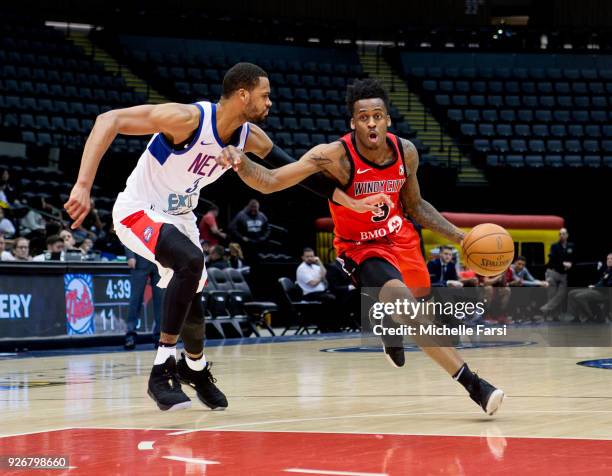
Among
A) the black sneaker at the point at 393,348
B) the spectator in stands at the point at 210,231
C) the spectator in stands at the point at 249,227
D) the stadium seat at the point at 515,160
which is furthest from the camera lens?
the stadium seat at the point at 515,160

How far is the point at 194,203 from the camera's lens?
5.33m

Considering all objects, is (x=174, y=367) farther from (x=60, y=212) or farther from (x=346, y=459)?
(x=60, y=212)

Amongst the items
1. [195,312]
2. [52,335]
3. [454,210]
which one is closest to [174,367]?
[195,312]

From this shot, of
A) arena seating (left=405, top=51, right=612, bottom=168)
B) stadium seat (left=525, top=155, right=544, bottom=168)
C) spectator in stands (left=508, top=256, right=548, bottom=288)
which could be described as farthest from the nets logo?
stadium seat (left=525, top=155, right=544, bottom=168)

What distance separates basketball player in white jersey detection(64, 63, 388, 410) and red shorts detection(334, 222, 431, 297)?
34 cm

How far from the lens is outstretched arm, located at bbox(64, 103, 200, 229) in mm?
4523

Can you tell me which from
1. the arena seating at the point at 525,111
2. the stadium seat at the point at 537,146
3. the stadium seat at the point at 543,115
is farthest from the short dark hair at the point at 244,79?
the stadium seat at the point at 543,115

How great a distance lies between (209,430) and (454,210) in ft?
57.0

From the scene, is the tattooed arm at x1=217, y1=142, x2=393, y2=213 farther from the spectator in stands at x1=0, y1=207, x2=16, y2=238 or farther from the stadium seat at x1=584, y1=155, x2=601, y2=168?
the stadium seat at x1=584, y1=155, x2=601, y2=168

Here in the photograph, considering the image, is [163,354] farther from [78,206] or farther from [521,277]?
[521,277]

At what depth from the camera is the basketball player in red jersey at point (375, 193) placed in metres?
5.15

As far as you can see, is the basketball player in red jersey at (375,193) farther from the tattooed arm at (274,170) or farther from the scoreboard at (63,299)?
the scoreboard at (63,299)

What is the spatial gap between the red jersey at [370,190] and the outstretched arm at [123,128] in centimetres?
84

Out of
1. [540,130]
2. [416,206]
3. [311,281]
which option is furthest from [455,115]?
[416,206]
